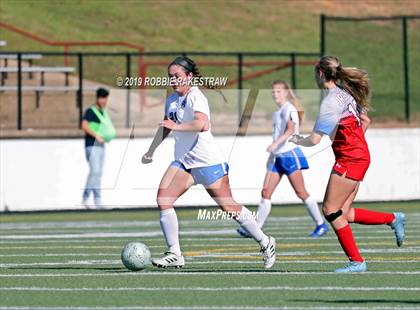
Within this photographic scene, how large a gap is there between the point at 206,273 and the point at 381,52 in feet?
78.0

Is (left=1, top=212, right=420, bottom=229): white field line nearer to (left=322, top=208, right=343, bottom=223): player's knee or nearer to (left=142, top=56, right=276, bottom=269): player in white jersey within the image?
(left=142, top=56, right=276, bottom=269): player in white jersey

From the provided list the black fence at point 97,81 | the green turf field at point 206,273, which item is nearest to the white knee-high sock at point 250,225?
the green turf field at point 206,273

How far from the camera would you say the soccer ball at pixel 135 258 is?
1238 cm

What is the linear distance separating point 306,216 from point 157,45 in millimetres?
20375

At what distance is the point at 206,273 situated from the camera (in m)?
12.2

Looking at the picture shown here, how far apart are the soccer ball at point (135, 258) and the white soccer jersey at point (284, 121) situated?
216 inches

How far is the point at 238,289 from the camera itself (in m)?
10.8

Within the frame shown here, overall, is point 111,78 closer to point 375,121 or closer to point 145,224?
point 375,121

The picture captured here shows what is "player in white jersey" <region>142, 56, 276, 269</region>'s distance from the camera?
40.9 ft

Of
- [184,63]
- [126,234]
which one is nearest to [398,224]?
[184,63]

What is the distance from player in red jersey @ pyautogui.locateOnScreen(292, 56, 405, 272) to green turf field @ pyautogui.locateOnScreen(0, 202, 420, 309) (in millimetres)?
394

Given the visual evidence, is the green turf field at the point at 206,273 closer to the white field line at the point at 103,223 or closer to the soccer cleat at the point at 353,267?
the soccer cleat at the point at 353,267

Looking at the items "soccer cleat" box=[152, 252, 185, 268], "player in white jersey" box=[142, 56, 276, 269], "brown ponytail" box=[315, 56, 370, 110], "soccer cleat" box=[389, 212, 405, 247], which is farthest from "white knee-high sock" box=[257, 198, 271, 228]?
"brown ponytail" box=[315, 56, 370, 110]

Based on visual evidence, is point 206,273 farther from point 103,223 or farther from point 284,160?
point 103,223
